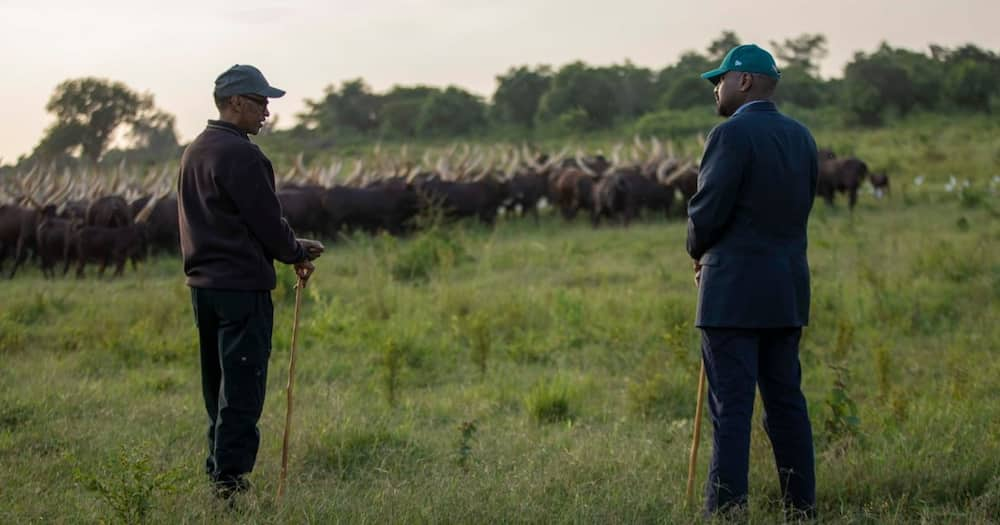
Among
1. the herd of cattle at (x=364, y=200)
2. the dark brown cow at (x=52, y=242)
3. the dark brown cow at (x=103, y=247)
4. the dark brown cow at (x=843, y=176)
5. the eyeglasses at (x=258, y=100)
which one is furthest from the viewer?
the dark brown cow at (x=843, y=176)

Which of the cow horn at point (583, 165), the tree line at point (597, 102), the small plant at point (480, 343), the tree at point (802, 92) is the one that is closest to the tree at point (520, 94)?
the tree line at point (597, 102)

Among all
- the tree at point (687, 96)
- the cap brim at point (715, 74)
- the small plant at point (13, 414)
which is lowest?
the small plant at point (13, 414)

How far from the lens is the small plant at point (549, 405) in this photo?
20.4ft

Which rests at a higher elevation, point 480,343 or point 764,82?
point 764,82

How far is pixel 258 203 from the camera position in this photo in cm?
420

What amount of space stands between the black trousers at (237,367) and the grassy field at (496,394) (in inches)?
7.6

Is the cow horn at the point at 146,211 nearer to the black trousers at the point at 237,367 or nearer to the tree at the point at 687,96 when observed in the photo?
the black trousers at the point at 237,367

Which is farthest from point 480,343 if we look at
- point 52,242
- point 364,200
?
point 364,200

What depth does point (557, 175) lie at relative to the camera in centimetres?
2048

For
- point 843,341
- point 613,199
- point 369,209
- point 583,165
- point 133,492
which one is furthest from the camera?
point 583,165

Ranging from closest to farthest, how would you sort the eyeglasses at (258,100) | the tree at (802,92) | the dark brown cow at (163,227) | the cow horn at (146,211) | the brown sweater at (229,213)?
the brown sweater at (229,213)
the eyeglasses at (258,100)
the cow horn at (146,211)
the dark brown cow at (163,227)
the tree at (802,92)

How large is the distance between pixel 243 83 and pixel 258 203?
1.61 ft

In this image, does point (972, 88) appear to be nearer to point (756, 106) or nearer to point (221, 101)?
point (756, 106)

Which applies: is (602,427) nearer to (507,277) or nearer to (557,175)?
(507,277)
